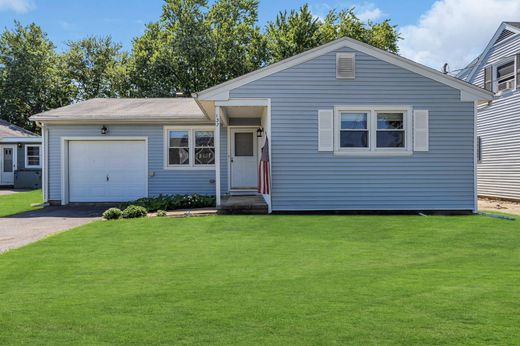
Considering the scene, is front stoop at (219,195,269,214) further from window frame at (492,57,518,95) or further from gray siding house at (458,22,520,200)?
window frame at (492,57,518,95)

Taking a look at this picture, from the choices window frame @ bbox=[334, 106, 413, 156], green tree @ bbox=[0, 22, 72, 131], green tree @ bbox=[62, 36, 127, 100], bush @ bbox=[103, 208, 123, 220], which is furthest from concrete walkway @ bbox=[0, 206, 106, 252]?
green tree @ bbox=[0, 22, 72, 131]

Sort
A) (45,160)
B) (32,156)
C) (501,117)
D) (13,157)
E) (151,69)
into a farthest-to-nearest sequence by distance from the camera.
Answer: (151,69), (13,157), (32,156), (501,117), (45,160)

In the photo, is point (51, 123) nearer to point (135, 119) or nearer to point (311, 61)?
point (135, 119)

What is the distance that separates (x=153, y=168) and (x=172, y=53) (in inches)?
676

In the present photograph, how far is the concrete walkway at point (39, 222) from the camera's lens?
7.91 meters

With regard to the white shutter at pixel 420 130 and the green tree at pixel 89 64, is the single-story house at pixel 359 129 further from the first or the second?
the green tree at pixel 89 64

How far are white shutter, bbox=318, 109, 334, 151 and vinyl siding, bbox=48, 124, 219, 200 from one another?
14.0ft

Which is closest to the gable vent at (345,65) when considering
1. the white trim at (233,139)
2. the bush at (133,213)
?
the white trim at (233,139)

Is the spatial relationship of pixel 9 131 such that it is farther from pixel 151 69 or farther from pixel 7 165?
pixel 151 69

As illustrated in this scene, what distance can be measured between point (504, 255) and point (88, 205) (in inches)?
486

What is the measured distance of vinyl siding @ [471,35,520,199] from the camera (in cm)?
1490

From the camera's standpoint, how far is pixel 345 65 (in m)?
10.8

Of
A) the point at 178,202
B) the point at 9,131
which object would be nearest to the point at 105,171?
the point at 178,202

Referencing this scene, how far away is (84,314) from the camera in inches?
145
